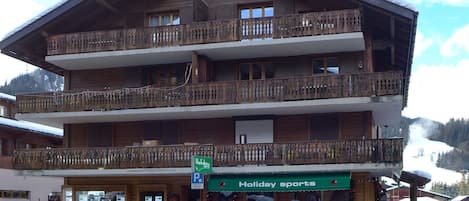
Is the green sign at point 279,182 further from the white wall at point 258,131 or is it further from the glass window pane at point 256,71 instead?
the glass window pane at point 256,71

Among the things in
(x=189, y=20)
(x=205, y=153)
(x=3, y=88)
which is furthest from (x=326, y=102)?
(x=3, y=88)

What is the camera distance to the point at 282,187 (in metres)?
24.5

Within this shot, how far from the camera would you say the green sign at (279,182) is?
24016mm

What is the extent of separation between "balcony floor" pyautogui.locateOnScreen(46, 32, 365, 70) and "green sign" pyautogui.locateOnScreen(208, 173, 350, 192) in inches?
177

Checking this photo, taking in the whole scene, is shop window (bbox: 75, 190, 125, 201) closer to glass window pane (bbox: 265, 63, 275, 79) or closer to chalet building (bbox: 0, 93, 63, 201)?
glass window pane (bbox: 265, 63, 275, 79)

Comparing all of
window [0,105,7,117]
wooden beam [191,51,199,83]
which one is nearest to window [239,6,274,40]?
wooden beam [191,51,199,83]

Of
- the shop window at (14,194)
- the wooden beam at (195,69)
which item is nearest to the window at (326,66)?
the wooden beam at (195,69)

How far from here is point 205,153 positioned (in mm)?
24906

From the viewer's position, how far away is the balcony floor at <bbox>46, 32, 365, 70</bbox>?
81.1ft

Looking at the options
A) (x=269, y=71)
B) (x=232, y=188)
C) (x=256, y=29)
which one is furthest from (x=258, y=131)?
(x=256, y=29)

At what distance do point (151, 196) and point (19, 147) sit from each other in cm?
1434

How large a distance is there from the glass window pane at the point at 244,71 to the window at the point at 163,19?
10.5ft

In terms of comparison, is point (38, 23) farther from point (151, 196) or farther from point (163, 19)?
point (151, 196)

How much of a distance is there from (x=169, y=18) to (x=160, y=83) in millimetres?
2591
